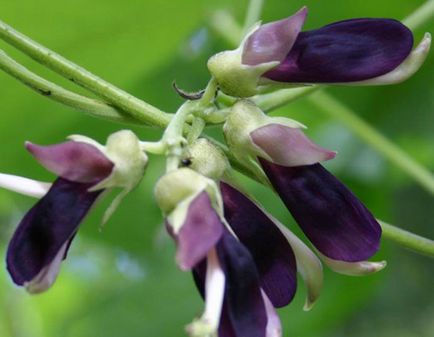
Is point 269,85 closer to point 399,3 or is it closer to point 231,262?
point 231,262

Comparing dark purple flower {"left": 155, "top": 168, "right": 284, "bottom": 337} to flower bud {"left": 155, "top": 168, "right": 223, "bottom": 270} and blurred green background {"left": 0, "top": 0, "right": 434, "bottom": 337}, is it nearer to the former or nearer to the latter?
flower bud {"left": 155, "top": 168, "right": 223, "bottom": 270}

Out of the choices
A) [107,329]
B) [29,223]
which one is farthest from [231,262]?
[107,329]

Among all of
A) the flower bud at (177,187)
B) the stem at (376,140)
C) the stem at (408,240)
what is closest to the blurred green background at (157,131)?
the stem at (376,140)

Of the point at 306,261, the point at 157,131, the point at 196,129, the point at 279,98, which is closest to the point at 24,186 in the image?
the point at 196,129

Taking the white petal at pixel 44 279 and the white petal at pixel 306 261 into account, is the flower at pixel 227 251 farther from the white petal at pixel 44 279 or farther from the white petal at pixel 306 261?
the white petal at pixel 44 279

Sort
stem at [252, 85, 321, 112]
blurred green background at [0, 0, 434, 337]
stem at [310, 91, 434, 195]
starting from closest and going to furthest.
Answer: stem at [252, 85, 321, 112] → stem at [310, 91, 434, 195] → blurred green background at [0, 0, 434, 337]

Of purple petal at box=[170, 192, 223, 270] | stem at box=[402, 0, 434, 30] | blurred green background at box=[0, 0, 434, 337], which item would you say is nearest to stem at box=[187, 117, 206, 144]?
purple petal at box=[170, 192, 223, 270]

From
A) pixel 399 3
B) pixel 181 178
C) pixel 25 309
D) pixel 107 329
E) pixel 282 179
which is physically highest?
pixel 181 178
